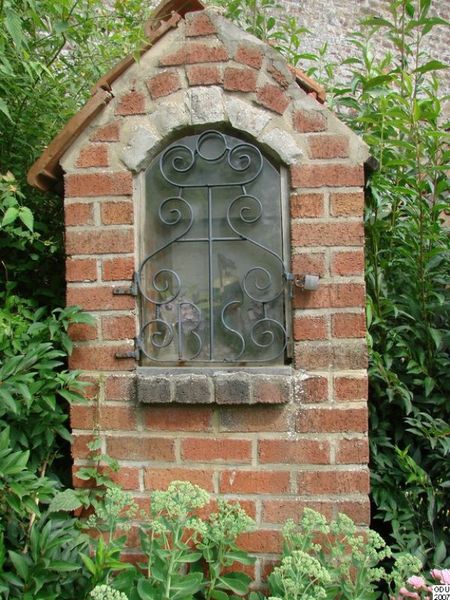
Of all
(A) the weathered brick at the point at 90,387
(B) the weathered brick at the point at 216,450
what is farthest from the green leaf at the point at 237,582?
(A) the weathered brick at the point at 90,387

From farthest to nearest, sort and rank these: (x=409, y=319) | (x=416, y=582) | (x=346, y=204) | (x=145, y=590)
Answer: (x=409, y=319) → (x=346, y=204) → (x=416, y=582) → (x=145, y=590)

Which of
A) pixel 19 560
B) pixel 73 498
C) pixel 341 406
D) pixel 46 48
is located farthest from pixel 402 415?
pixel 46 48

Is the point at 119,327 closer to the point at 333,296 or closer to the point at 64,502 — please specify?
the point at 64,502

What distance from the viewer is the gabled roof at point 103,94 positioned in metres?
1.93

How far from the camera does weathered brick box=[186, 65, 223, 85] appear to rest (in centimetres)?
193

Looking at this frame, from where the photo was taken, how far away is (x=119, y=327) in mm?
1981

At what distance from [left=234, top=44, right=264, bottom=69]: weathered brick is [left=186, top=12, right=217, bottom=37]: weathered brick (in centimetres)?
12

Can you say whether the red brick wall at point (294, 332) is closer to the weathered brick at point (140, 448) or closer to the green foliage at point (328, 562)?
the weathered brick at point (140, 448)

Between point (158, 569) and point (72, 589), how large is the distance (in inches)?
13.3

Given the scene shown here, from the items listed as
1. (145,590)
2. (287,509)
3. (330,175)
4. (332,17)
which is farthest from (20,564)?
(332,17)

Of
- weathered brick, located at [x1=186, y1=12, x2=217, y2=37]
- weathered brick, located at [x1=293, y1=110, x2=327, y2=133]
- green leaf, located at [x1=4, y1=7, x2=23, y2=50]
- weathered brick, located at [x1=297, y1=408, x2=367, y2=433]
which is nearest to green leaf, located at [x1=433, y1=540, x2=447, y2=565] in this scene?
weathered brick, located at [x1=297, y1=408, x2=367, y2=433]

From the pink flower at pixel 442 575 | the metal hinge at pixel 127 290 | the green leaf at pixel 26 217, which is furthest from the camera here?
the metal hinge at pixel 127 290

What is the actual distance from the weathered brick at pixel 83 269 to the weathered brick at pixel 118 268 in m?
0.04

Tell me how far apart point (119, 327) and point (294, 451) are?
81 centimetres
